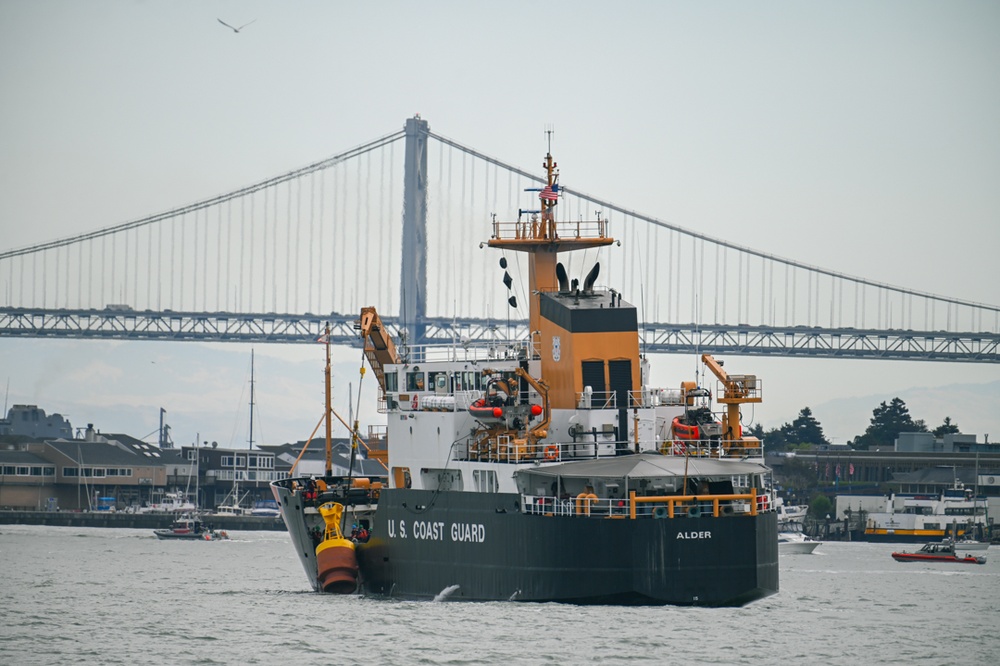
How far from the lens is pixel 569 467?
Result: 41.7 m

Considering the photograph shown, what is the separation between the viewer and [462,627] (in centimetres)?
A: 3994

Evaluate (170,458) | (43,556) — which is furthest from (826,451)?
(43,556)

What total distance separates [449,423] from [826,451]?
308ft

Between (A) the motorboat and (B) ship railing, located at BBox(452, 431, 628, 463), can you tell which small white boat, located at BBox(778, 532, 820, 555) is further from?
(B) ship railing, located at BBox(452, 431, 628, 463)

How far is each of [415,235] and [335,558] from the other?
84.5 metres

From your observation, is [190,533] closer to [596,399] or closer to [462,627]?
[596,399]

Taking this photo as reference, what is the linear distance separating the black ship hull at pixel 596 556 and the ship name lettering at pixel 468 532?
0.08 ft

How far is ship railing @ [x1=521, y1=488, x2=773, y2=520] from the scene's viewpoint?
4072cm

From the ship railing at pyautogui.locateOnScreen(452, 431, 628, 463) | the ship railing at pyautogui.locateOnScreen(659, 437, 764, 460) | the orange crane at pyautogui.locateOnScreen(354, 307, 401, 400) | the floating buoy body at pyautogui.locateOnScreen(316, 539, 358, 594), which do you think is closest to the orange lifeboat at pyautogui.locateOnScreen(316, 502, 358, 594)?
the floating buoy body at pyautogui.locateOnScreen(316, 539, 358, 594)

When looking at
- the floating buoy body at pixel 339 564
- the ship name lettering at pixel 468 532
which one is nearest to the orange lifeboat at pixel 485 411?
the ship name lettering at pixel 468 532

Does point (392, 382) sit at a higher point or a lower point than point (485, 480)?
higher

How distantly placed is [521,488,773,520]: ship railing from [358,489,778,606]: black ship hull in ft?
0.60

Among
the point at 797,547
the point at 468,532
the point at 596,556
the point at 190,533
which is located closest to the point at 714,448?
the point at 596,556

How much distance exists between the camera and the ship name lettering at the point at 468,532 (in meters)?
44.2
